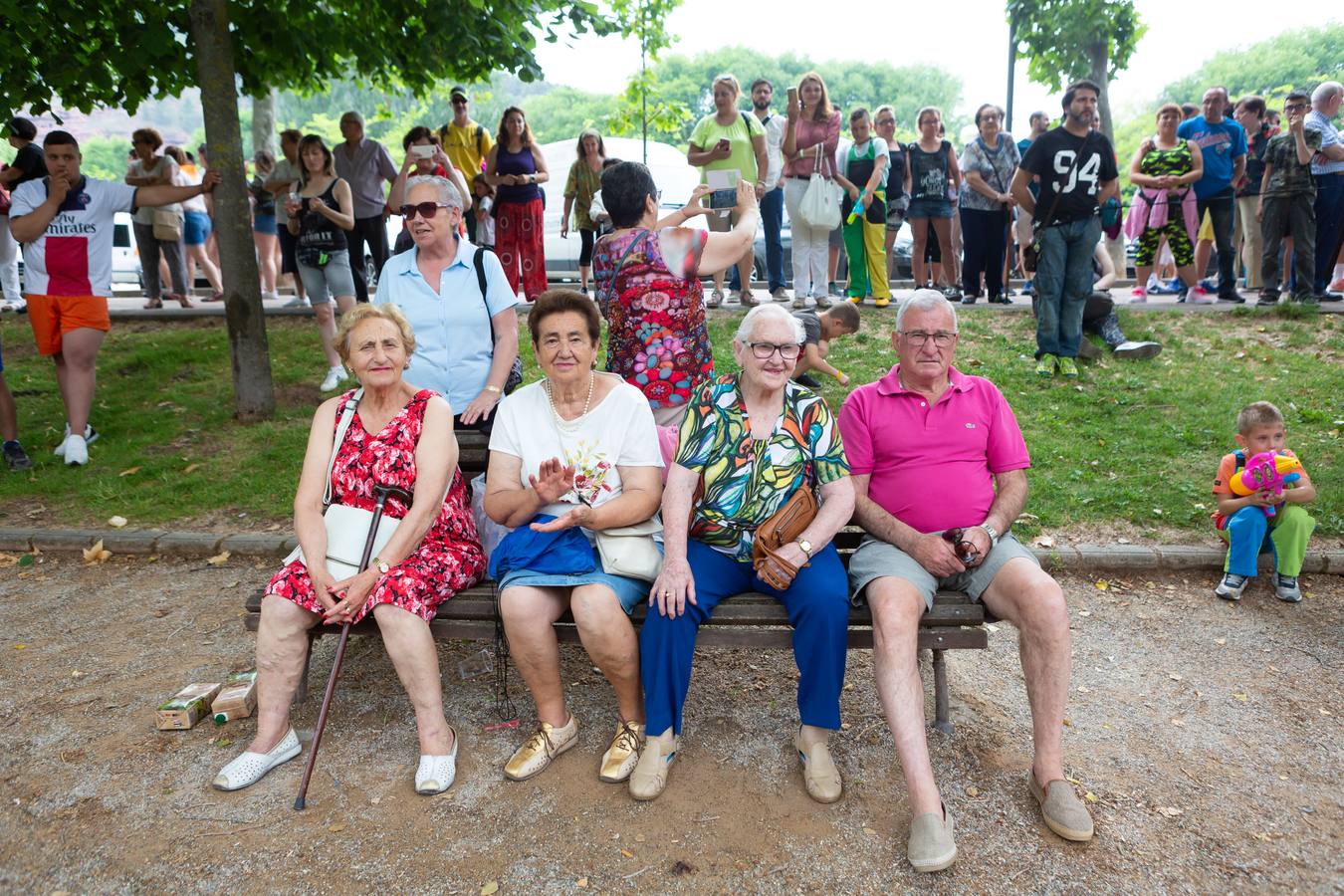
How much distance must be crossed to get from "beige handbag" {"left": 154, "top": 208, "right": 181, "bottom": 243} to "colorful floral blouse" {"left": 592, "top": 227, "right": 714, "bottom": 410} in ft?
29.4

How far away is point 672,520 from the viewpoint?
3477mm

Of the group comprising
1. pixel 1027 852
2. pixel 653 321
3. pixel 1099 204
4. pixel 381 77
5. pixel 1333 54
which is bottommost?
pixel 1027 852

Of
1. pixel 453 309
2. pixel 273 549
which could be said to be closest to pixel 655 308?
pixel 453 309

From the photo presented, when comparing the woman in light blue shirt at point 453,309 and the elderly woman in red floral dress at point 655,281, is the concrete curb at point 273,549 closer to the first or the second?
the woman in light blue shirt at point 453,309

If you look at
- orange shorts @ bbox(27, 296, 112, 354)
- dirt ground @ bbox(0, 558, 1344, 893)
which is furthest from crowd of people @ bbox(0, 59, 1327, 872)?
orange shorts @ bbox(27, 296, 112, 354)

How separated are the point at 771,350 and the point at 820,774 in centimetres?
148

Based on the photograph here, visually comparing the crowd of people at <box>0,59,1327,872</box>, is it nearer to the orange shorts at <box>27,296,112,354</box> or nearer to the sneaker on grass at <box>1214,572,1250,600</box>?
the sneaker on grass at <box>1214,572,1250,600</box>

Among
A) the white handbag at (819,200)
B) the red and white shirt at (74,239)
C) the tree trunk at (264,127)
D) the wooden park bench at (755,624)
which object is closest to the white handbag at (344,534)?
the wooden park bench at (755,624)

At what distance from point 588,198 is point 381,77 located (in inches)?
86.9

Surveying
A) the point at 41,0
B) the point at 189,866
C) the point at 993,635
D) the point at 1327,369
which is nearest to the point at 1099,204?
the point at 1327,369

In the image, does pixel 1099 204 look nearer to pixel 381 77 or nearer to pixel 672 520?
pixel 672 520

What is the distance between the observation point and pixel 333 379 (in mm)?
8211

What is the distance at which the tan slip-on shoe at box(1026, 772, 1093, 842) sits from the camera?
297 cm

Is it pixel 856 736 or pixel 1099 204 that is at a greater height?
pixel 1099 204
